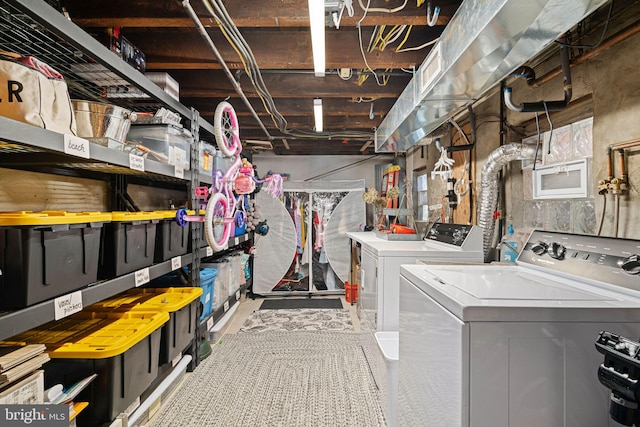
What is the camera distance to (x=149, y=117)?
207cm

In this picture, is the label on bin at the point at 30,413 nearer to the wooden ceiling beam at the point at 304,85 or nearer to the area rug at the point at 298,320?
the area rug at the point at 298,320

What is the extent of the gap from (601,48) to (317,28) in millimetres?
1414

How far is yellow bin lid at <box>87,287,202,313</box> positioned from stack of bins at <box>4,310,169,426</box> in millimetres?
152

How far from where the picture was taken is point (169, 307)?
1.94 meters

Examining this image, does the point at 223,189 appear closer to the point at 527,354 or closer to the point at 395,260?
the point at 395,260

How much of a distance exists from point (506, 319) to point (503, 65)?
128cm

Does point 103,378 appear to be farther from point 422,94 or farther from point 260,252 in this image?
point 260,252

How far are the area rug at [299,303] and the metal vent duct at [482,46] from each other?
2.94 metres

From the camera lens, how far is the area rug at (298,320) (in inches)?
139

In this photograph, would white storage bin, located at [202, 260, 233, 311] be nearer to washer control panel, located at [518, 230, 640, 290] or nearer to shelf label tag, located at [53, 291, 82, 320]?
shelf label tag, located at [53, 291, 82, 320]

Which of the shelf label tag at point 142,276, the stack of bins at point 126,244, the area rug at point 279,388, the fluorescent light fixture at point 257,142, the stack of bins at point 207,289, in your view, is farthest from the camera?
the fluorescent light fixture at point 257,142

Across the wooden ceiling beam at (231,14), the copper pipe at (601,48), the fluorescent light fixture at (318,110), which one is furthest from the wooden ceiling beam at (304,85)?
the copper pipe at (601,48)

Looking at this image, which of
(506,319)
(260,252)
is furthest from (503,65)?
(260,252)

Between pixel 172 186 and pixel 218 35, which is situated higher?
pixel 218 35
